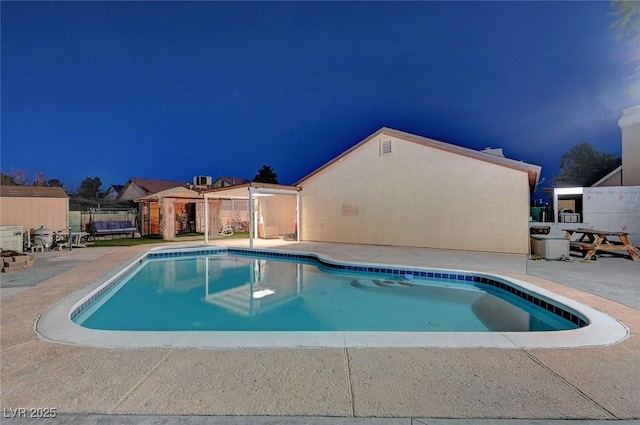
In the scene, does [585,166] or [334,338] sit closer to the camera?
[334,338]

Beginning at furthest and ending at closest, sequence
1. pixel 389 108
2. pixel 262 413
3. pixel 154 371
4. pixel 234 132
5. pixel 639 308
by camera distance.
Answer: pixel 234 132, pixel 389 108, pixel 639 308, pixel 154 371, pixel 262 413

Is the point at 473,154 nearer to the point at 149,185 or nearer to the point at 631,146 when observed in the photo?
the point at 631,146

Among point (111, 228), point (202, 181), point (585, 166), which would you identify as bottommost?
point (111, 228)

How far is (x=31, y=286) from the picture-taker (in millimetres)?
6000

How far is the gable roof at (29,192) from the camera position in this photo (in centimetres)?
1234

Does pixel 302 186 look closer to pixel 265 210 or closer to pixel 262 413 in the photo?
pixel 265 210

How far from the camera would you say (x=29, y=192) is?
12.8 m

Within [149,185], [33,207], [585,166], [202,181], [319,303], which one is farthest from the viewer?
[149,185]

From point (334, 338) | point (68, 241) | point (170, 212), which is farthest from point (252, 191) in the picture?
point (334, 338)

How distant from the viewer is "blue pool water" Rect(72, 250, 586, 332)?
5.06 metres

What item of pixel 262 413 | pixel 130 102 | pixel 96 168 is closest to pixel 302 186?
pixel 262 413

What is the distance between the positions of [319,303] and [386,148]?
856 cm

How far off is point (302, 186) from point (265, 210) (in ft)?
10.5

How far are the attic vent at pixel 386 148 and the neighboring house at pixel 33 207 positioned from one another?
13.9 m
